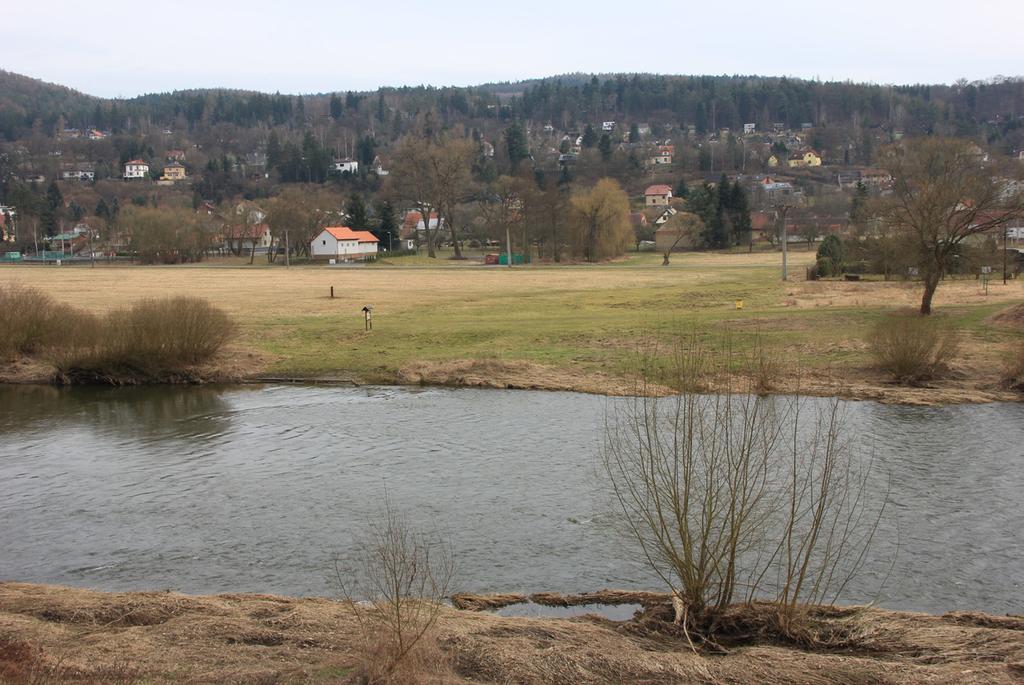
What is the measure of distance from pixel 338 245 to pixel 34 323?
80.2 m

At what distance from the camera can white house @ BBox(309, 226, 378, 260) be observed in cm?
11619

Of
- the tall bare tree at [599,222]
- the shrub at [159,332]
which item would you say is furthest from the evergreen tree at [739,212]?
the shrub at [159,332]

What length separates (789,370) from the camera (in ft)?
104

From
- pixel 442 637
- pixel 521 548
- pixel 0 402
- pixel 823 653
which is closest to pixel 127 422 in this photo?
pixel 0 402

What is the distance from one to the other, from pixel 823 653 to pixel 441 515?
8.56 m

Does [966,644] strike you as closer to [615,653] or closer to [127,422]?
[615,653]

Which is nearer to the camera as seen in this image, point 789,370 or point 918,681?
point 918,681

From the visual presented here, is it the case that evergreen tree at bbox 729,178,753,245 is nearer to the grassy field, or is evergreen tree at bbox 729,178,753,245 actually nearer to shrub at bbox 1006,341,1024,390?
the grassy field

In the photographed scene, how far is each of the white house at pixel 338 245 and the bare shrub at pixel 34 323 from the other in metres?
78.2

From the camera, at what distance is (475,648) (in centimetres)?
1152

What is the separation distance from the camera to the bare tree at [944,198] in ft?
132

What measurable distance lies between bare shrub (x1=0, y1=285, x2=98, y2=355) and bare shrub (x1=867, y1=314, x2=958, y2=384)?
92.3 feet

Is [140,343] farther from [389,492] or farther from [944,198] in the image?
[944,198]

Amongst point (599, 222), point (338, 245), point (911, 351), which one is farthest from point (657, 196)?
point (911, 351)
